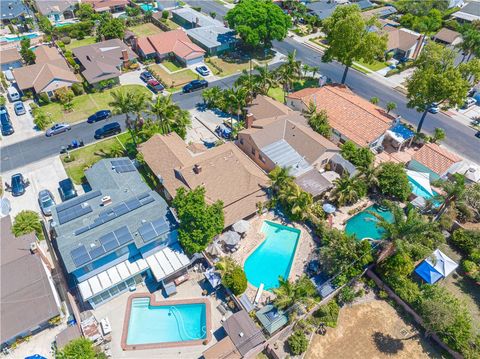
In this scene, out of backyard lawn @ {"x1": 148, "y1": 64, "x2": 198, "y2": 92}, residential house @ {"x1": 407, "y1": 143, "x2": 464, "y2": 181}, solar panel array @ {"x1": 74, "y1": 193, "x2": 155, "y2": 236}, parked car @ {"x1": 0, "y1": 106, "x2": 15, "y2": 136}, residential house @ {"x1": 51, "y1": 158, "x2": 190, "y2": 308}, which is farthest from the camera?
backyard lawn @ {"x1": 148, "y1": 64, "x2": 198, "y2": 92}

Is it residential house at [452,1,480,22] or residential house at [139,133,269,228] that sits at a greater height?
residential house at [452,1,480,22]

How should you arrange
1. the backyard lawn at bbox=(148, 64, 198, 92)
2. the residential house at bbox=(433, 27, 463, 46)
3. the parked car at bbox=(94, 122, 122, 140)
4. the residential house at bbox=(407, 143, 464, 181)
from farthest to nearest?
1. the residential house at bbox=(433, 27, 463, 46)
2. the backyard lawn at bbox=(148, 64, 198, 92)
3. the parked car at bbox=(94, 122, 122, 140)
4. the residential house at bbox=(407, 143, 464, 181)

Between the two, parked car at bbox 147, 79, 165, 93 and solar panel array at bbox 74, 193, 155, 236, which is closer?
solar panel array at bbox 74, 193, 155, 236

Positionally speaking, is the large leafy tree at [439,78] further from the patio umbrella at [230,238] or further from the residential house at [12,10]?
the residential house at [12,10]

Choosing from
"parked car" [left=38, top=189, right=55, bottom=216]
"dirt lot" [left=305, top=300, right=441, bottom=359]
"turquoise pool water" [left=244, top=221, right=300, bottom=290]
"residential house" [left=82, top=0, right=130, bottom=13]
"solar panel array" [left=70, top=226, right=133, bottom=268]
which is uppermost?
"residential house" [left=82, top=0, right=130, bottom=13]

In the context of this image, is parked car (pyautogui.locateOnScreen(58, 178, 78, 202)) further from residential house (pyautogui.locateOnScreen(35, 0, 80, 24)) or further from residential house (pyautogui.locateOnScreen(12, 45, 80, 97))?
residential house (pyautogui.locateOnScreen(35, 0, 80, 24))

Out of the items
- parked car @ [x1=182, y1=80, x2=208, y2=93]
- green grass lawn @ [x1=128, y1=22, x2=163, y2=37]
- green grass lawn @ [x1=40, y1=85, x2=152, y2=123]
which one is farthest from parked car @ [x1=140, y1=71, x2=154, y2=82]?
green grass lawn @ [x1=128, y1=22, x2=163, y2=37]

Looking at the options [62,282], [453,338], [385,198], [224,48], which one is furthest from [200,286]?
[224,48]
